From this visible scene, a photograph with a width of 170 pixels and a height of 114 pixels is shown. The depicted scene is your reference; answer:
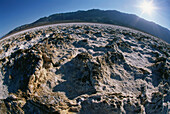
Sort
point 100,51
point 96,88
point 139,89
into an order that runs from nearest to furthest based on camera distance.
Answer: point 96,88 < point 139,89 < point 100,51

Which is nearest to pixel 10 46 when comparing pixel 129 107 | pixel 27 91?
pixel 27 91

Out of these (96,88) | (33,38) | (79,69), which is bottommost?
(96,88)

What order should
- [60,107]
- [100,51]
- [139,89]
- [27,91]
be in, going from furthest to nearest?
[100,51] < [139,89] < [27,91] < [60,107]

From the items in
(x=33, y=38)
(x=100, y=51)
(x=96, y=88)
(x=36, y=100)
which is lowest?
(x=36, y=100)

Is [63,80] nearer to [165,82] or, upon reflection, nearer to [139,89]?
[139,89]

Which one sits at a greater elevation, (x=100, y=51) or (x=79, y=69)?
(x=100, y=51)

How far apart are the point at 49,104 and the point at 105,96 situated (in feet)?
6.92

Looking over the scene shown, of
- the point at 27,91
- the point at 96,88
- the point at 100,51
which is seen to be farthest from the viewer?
the point at 100,51

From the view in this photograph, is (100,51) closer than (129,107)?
No

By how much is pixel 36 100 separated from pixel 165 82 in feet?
21.4

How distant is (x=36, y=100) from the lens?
3.34 meters

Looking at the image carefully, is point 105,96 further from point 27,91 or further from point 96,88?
point 27,91

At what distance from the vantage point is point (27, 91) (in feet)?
12.1

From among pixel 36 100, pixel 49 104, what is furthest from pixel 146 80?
pixel 36 100
